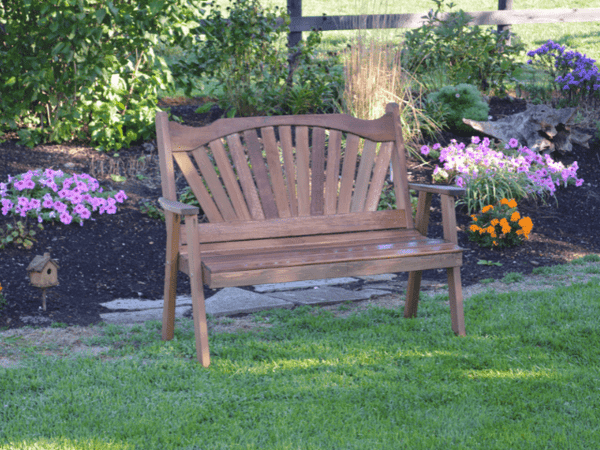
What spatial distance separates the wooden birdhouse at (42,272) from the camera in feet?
11.6

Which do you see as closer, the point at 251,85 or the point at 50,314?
the point at 50,314

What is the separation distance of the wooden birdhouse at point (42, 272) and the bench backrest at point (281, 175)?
823 millimetres

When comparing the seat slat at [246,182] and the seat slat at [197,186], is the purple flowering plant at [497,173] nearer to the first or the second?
the seat slat at [246,182]

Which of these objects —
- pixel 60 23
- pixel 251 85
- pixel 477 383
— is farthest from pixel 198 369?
pixel 251 85

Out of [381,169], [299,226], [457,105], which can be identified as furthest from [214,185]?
[457,105]

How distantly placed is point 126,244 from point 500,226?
111 inches

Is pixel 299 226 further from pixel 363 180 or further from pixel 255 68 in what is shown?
pixel 255 68

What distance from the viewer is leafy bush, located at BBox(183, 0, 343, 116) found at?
683cm

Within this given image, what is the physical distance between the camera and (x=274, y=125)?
3.55 meters

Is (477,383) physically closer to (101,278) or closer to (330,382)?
(330,382)

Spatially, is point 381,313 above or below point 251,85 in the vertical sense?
below

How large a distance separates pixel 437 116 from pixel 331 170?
12.3 ft

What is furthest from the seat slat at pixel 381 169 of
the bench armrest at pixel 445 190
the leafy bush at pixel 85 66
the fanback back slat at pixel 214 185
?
the leafy bush at pixel 85 66

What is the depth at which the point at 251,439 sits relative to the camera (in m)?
2.29
